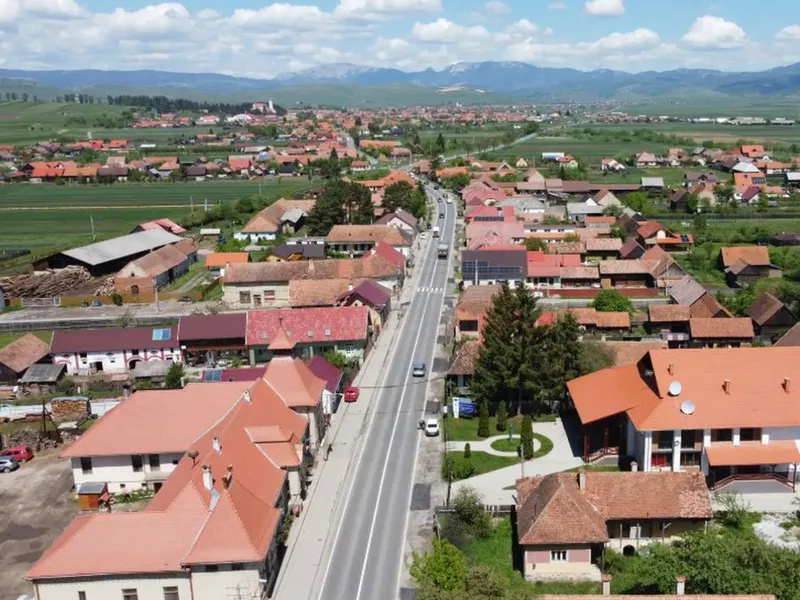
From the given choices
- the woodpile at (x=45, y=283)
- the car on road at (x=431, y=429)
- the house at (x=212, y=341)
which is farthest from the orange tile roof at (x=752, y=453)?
the woodpile at (x=45, y=283)

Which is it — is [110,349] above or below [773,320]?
below

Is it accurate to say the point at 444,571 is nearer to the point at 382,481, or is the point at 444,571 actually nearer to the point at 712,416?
the point at 382,481

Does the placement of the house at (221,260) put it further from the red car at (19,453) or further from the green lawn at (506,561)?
the green lawn at (506,561)

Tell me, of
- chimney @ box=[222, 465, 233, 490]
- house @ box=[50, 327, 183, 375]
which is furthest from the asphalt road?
house @ box=[50, 327, 183, 375]

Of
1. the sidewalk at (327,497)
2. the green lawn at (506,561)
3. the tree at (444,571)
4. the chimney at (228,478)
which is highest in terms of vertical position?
the chimney at (228,478)

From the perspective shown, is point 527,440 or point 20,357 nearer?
point 527,440

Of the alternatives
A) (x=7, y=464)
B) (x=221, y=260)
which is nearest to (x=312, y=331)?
(x=7, y=464)

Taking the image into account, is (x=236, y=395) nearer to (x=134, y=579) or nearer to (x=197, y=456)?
(x=197, y=456)

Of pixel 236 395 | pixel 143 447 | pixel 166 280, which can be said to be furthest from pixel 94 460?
pixel 166 280
